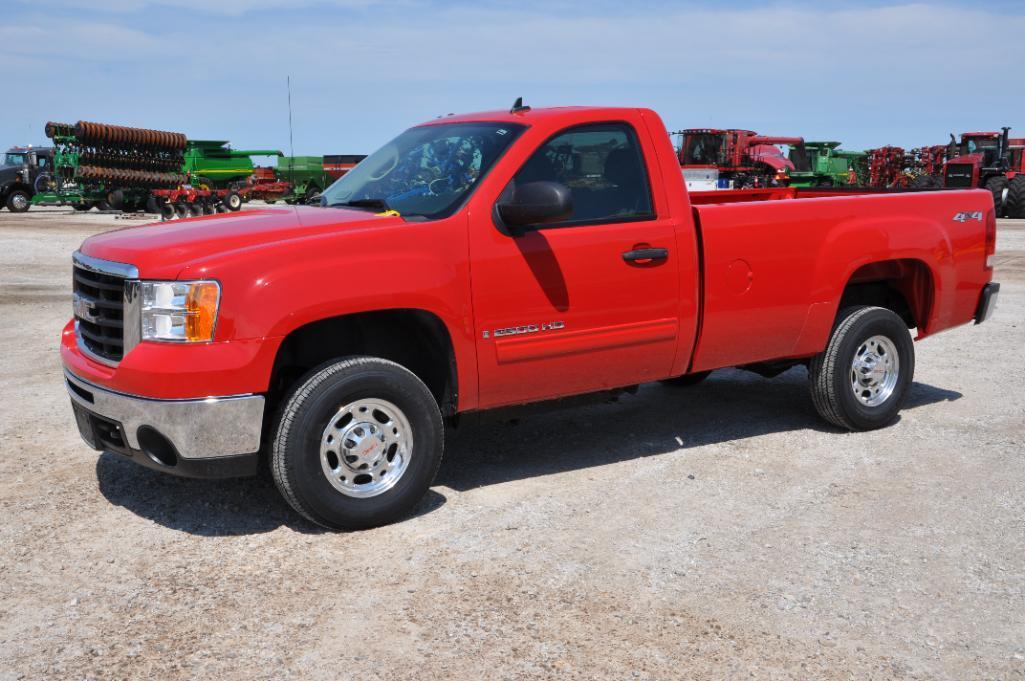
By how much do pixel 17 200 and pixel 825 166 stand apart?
3206 centimetres

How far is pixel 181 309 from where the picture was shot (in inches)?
170

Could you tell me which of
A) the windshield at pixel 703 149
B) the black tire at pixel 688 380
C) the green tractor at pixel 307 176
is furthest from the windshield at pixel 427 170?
the green tractor at pixel 307 176

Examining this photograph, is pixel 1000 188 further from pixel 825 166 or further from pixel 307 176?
pixel 307 176

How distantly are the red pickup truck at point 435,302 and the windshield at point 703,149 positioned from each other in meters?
29.6

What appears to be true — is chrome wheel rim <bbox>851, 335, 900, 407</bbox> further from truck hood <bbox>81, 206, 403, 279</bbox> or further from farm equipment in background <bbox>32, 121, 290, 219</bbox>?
farm equipment in background <bbox>32, 121, 290, 219</bbox>

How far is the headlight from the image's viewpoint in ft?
14.1

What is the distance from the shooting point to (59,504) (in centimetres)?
514

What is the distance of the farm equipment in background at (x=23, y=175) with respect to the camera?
3484 centimetres

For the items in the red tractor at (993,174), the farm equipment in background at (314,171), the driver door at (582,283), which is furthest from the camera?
the farm equipment in background at (314,171)

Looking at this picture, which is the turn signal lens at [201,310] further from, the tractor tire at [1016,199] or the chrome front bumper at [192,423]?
the tractor tire at [1016,199]

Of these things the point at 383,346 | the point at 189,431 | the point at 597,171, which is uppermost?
the point at 597,171

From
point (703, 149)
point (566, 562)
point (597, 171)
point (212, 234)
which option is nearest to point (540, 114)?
point (597, 171)

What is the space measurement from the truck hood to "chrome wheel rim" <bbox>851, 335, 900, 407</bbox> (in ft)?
10.4

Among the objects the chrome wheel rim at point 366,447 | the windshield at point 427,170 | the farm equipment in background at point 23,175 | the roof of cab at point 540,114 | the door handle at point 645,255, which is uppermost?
the farm equipment in background at point 23,175
